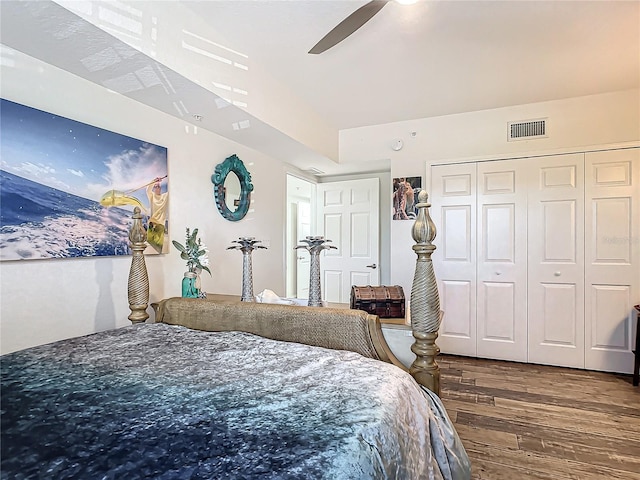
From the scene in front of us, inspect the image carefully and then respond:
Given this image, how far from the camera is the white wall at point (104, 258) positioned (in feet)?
5.47

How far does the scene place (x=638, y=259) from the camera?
307cm

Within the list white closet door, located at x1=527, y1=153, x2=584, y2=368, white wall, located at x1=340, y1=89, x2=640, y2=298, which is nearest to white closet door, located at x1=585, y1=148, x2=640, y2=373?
white closet door, located at x1=527, y1=153, x2=584, y2=368

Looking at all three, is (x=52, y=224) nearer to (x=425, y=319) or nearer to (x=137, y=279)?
(x=137, y=279)

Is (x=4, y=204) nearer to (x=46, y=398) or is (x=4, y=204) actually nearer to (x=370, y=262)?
(x=46, y=398)

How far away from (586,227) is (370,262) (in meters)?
2.25

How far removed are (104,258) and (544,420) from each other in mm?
2993

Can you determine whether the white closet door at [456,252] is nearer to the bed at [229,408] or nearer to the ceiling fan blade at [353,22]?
the ceiling fan blade at [353,22]

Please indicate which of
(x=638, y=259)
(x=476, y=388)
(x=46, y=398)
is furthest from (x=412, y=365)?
(x=638, y=259)

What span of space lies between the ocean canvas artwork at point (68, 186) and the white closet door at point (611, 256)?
147 inches

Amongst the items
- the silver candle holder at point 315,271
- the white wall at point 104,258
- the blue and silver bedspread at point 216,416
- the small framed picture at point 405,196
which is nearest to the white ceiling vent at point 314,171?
the small framed picture at point 405,196

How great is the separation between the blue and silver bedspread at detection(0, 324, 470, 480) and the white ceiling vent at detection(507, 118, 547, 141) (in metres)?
3.14

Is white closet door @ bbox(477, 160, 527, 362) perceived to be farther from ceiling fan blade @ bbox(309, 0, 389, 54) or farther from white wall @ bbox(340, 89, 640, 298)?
ceiling fan blade @ bbox(309, 0, 389, 54)

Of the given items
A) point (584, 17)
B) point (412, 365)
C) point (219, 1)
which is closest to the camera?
point (412, 365)

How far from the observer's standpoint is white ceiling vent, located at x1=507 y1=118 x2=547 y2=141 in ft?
11.3
